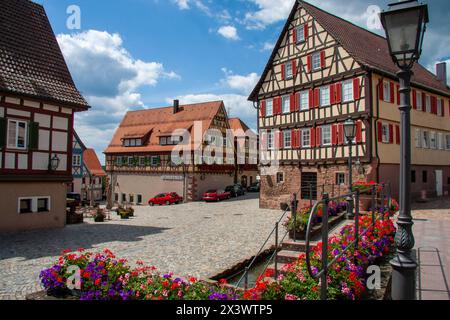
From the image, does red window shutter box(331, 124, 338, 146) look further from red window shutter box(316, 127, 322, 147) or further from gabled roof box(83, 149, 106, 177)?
gabled roof box(83, 149, 106, 177)

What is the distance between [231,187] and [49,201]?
25.5 meters

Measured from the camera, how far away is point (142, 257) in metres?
10.9

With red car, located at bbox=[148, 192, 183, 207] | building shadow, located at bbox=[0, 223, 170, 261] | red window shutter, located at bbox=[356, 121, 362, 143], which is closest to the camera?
building shadow, located at bbox=[0, 223, 170, 261]

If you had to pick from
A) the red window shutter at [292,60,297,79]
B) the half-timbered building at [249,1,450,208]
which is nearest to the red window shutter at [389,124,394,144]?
the half-timbered building at [249,1,450,208]

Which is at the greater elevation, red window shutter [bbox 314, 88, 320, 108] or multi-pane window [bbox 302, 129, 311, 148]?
red window shutter [bbox 314, 88, 320, 108]

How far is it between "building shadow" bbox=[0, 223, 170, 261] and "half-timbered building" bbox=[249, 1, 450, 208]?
11.2m

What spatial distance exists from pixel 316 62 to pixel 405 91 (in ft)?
69.0

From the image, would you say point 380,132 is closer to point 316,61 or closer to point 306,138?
point 306,138

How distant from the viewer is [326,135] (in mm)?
23641

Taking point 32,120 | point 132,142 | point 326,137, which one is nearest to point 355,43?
point 326,137

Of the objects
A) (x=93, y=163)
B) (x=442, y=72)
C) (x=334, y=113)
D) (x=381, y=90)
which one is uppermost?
(x=442, y=72)

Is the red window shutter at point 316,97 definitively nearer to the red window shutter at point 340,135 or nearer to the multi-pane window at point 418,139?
the red window shutter at point 340,135

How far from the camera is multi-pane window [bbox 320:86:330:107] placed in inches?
926
